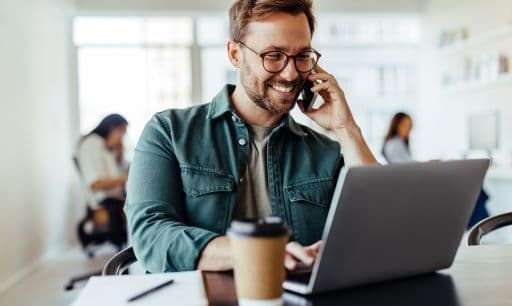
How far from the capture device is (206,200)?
1310mm

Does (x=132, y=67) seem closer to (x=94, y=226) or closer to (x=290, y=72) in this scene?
(x=94, y=226)

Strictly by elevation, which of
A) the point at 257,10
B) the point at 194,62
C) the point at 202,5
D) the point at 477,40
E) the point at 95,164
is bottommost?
the point at 95,164

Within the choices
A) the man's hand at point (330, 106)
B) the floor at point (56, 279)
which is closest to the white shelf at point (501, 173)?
the floor at point (56, 279)

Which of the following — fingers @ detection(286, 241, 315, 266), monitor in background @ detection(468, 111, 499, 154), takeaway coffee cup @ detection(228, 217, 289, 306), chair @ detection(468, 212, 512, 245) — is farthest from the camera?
monitor in background @ detection(468, 111, 499, 154)

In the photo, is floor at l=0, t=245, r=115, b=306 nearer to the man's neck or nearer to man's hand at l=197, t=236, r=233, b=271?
the man's neck

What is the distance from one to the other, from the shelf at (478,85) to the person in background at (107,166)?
10.0 feet

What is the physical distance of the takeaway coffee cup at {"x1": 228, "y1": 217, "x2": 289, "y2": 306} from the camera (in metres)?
0.65

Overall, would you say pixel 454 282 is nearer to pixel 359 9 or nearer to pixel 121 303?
pixel 121 303

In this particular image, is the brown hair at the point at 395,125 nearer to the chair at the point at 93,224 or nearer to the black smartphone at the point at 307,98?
the chair at the point at 93,224

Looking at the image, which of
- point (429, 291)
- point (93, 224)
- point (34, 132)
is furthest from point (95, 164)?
point (429, 291)

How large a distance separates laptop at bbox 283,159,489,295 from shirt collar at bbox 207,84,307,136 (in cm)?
62

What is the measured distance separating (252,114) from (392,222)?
735 mm

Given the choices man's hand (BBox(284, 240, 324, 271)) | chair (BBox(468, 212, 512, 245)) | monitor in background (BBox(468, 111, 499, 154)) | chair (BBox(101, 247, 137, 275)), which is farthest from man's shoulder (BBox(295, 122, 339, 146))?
monitor in background (BBox(468, 111, 499, 154))

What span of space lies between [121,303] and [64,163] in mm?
5118
